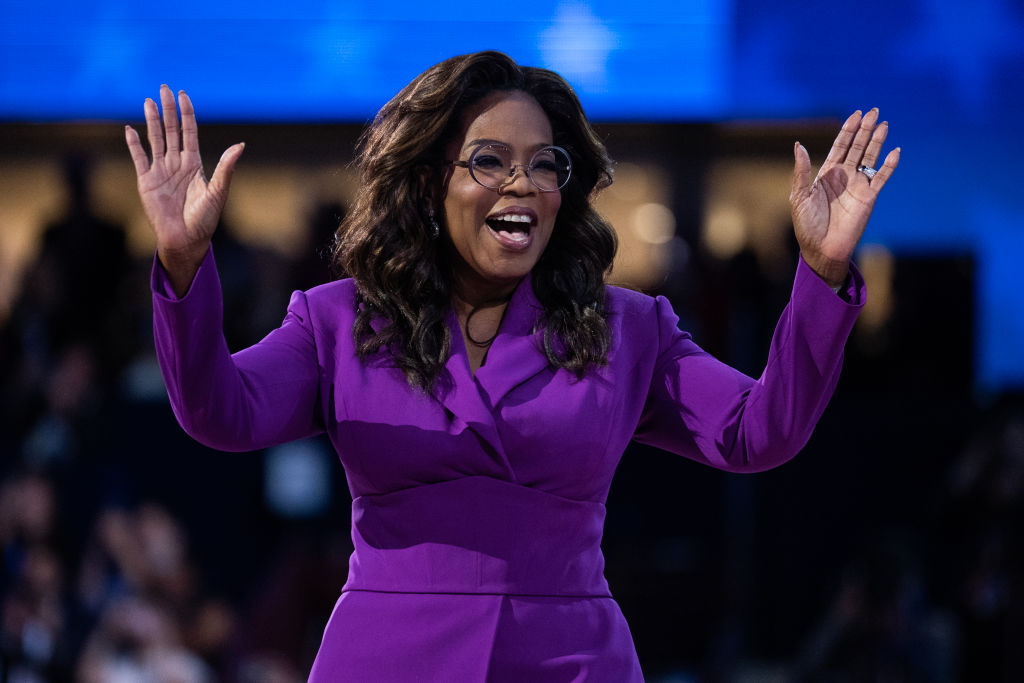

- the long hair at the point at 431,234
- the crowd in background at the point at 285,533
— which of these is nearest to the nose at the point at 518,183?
the long hair at the point at 431,234

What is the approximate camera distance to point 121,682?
357cm

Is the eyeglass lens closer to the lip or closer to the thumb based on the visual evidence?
the lip

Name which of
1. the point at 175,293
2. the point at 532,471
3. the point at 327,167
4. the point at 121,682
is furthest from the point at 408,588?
the point at 327,167

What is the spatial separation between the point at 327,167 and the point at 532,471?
282 centimetres

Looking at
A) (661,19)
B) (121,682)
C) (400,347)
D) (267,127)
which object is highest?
(661,19)

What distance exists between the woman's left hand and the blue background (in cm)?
244

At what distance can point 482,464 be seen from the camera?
1.50 metres

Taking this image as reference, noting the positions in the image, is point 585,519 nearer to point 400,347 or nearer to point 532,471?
point 532,471

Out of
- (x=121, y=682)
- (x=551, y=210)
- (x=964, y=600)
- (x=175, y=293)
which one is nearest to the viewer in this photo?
(x=175, y=293)

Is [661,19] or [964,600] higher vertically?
[661,19]

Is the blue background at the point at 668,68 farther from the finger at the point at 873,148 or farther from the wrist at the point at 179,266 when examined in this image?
the wrist at the point at 179,266

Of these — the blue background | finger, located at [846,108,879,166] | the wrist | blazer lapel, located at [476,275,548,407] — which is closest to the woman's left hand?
finger, located at [846,108,879,166]

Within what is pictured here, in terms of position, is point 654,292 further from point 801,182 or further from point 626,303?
point 801,182

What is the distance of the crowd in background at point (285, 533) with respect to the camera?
146 inches
